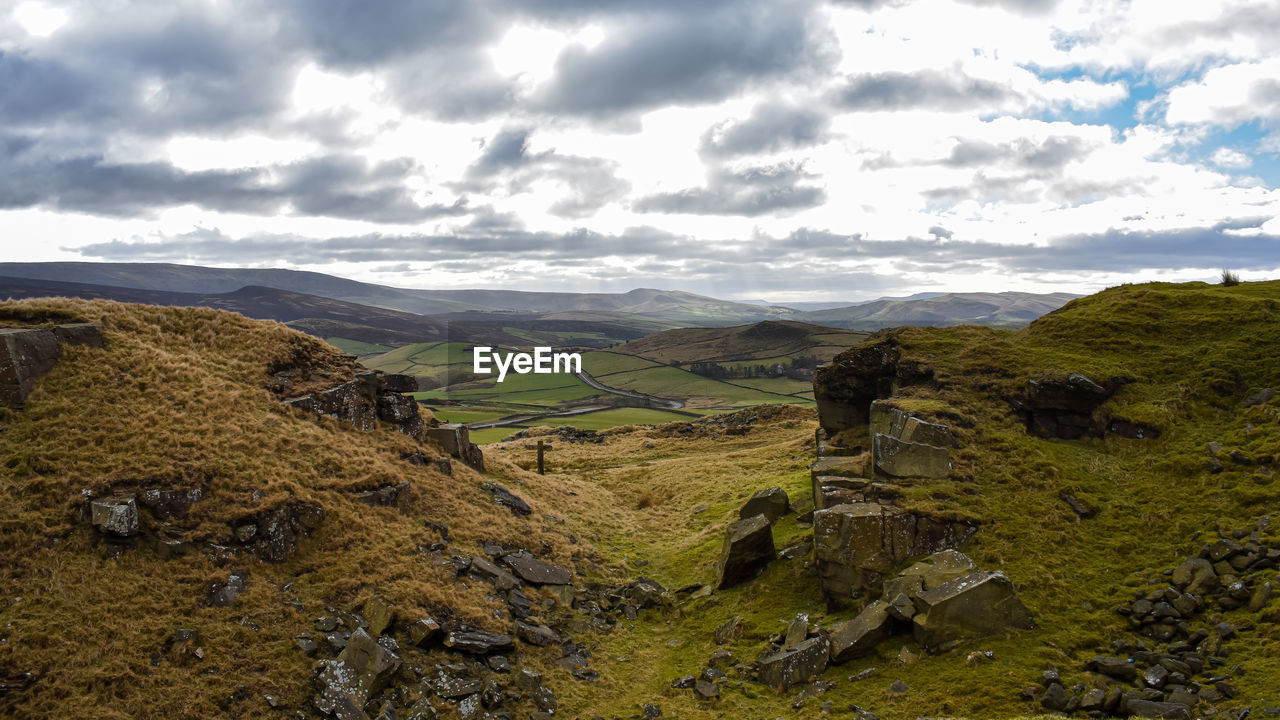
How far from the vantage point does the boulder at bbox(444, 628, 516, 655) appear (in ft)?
61.8

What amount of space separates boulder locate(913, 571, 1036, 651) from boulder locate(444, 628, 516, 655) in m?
12.4

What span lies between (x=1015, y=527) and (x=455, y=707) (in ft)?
61.4

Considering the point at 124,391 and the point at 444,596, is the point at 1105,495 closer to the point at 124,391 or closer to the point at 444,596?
the point at 444,596

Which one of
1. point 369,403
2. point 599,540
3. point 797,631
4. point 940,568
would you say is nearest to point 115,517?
point 369,403

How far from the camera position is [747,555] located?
2511cm

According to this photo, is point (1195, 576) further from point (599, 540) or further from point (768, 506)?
point (599, 540)

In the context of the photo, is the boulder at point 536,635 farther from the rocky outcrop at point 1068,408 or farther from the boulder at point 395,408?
the rocky outcrop at point 1068,408

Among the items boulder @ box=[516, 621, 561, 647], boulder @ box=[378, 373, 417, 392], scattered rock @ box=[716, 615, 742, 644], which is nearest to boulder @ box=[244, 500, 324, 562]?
boulder @ box=[516, 621, 561, 647]

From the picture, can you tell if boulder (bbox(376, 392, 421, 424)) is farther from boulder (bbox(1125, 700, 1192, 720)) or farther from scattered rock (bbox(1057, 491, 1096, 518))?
boulder (bbox(1125, 700, 1192, 720))

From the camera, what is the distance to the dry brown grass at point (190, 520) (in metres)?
15.2

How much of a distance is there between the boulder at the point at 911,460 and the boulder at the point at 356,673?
18338 mm

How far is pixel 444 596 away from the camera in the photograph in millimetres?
20641

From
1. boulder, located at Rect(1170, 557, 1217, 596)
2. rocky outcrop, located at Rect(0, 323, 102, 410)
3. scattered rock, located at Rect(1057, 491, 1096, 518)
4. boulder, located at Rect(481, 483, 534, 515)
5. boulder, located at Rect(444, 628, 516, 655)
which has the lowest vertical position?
boulder, located at Rect(444, 628, 516, 655)

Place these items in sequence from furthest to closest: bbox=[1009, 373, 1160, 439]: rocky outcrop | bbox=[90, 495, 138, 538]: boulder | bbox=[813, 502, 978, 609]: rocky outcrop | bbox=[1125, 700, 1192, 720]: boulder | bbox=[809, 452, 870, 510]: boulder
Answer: bbox=[1009, 373, 1160, 439]: rocky outcrop < bbox=[809, 452, 870, 510]: boulder < bbox=[813, 502, 978, 609]: rocky outcrop < bbox=[90, 495, 138, 538]: boulder < bbox=[1125, 700, 1192, 720]: boulder
